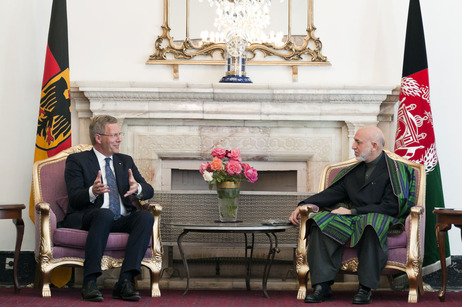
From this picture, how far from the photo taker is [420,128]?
5.63 meters

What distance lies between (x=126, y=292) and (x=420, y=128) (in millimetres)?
2516

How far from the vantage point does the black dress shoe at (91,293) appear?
178 inches

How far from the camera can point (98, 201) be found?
4.99m

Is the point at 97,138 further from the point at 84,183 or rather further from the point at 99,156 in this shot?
the point at 84,183

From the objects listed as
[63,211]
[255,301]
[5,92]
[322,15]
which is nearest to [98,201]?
[63,211]

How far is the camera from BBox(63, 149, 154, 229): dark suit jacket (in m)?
4.91

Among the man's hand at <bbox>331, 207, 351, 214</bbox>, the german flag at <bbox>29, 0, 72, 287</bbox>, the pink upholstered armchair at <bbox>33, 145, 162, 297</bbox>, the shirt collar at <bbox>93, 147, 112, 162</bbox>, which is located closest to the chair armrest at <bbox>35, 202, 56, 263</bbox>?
the pink upholstered armchair at <bbox>33, 145, 162, 297</bbox>

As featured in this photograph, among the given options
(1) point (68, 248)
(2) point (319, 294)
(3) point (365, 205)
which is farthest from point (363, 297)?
(1) point (68, 248)

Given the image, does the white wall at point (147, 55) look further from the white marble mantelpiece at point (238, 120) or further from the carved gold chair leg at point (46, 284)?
the carved gold chair leg at point (46, 284)

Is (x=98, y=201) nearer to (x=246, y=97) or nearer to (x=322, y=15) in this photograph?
(x=246, y=97)

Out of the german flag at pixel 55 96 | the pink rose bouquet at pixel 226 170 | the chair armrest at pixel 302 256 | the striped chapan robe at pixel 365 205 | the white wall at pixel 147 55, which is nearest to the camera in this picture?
the striped chapan robe at pixel 365 205

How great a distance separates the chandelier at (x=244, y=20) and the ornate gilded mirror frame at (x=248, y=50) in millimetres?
54

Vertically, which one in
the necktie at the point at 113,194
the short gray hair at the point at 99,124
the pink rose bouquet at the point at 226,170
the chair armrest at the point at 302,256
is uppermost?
the short gray hair at the point at 99,124

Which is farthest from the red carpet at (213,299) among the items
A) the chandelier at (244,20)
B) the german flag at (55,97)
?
the chandelier at (244,20)
